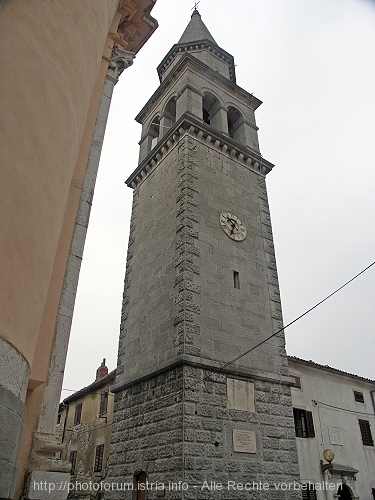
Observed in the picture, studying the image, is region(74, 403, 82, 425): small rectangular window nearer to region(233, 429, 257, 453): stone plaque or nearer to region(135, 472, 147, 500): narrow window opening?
region(135, 472, 147, 500): narrow window opening

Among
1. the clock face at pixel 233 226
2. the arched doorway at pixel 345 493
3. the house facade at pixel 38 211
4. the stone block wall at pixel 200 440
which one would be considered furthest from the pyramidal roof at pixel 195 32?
the arched doorway at pixel 345 493

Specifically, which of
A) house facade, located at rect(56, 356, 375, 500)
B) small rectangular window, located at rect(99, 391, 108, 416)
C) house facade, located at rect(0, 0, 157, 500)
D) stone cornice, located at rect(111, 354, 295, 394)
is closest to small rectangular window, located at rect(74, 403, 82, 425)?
house facade, located at rect(56, 356, 375, 500)

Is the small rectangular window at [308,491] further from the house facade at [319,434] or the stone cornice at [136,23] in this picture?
the stone cornice at [136,23]

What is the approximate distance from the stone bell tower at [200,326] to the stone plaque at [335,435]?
257 inches

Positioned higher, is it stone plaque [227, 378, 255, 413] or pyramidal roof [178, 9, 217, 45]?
pyramidal roof [178, 9, 217, 45]

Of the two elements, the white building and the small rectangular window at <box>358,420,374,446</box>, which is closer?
the white building

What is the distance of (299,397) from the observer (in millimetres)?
15125

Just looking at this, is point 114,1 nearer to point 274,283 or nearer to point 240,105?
point 274,283

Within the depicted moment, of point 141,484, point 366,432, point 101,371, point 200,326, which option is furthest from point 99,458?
point 366,432

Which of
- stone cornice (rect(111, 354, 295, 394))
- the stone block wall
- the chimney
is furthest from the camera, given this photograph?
→ the chimney

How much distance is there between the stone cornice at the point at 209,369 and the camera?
28.9 feet

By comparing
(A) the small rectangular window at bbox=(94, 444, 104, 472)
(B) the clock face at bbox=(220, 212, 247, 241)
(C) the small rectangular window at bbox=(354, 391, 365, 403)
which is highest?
(B) the clock face at bbox=(220, 212, 247, 241)

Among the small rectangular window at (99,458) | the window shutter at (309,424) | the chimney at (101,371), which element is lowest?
the small rectangular window at (99,458)

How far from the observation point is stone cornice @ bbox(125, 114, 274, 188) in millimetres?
12781
